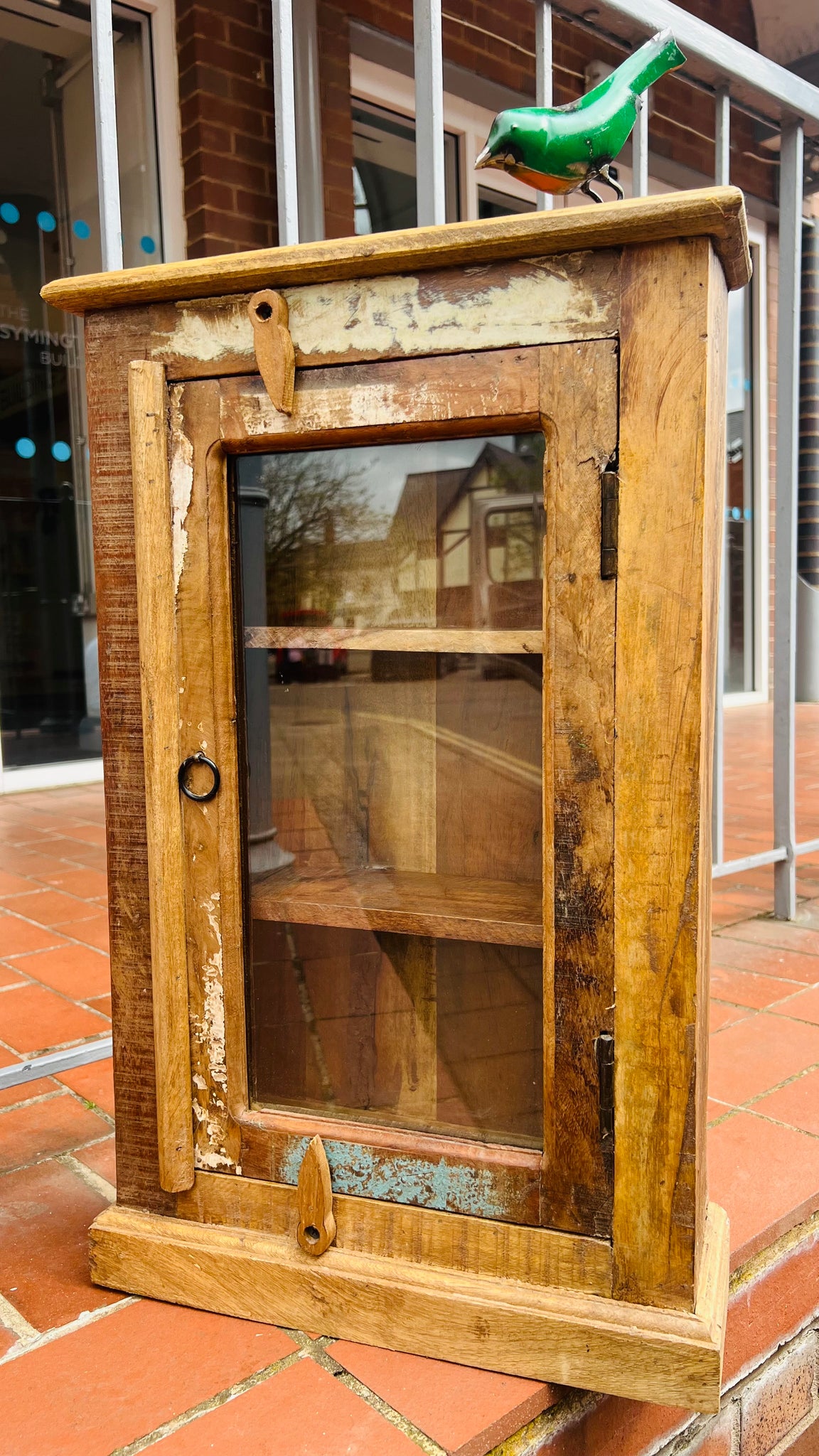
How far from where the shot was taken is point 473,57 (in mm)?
4348

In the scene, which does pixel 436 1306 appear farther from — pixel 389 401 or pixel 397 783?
pixel 389 401

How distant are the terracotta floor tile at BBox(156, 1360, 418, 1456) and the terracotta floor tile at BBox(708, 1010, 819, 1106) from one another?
77 cm

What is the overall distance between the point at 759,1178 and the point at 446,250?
110cm

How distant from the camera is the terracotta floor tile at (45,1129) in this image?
1.40 m

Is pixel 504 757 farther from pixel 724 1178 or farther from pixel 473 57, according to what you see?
pixel 473 57

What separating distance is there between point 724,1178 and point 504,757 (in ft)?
2.15

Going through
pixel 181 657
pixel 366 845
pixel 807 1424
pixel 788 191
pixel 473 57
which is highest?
pixel 473 57

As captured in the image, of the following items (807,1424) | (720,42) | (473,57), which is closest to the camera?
(807,1424)

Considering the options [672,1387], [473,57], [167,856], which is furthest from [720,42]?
[473,57]

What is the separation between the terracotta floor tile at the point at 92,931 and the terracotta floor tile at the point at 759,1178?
4.37ft

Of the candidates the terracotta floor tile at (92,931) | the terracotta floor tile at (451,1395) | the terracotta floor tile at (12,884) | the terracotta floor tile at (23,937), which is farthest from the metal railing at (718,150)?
the terracotta floor tile at (12,884)

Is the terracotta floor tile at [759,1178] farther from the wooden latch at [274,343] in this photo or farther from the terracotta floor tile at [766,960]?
the wooden latch at [274,343]

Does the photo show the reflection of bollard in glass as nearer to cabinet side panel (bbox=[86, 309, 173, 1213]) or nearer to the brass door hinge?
cabinet side panel (bbox=[86, 309, 173, 1213])

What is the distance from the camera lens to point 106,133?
1233 millimetres
